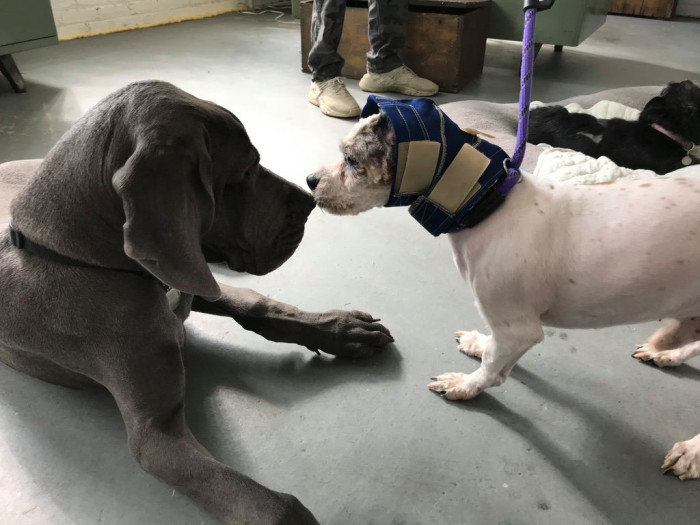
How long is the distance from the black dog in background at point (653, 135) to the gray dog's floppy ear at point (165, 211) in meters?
2.40

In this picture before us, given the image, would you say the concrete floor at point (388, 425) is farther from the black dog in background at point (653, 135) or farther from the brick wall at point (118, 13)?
the brick wall at point (118, 13)

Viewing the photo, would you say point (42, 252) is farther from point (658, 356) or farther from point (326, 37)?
point (326, 37)

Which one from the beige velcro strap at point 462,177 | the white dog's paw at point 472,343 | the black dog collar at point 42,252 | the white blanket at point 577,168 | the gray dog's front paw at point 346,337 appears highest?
the beige velcro strap at point 462,177

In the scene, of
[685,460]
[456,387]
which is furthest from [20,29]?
[685,460]

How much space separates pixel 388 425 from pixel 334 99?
2.81 meters

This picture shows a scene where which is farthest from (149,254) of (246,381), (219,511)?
(246,381)

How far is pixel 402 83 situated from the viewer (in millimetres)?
4266

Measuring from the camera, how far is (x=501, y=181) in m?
1.43

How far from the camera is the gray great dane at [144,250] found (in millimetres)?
1137

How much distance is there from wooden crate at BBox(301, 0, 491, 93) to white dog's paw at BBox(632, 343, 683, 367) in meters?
3.15

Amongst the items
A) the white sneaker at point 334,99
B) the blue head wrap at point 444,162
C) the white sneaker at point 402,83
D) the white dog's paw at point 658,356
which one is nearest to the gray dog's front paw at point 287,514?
the blue head wrap at point 444,162

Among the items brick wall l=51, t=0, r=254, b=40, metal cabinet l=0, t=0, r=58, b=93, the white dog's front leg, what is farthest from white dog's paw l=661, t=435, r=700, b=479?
brick wall l=51, t=0, r=254, b=40

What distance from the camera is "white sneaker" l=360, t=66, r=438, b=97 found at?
4270 mm

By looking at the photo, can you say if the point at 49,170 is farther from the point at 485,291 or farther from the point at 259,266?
the point at 485,291
